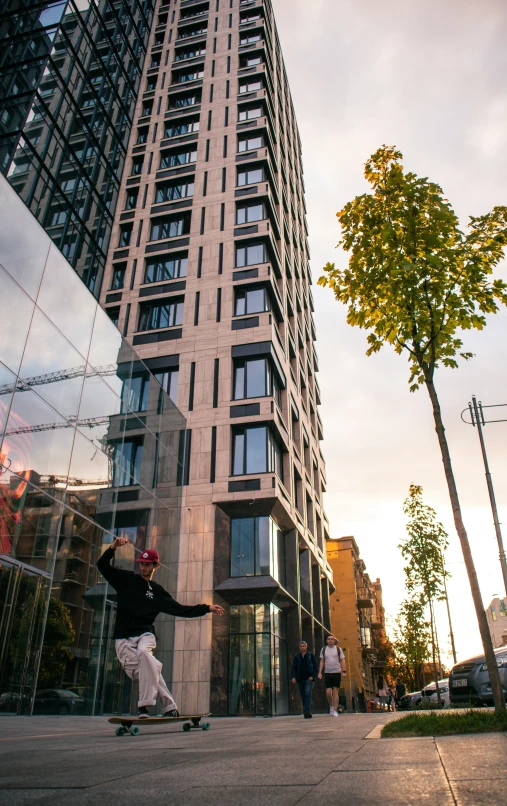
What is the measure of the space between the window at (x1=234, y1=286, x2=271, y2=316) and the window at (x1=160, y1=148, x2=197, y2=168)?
11289mm

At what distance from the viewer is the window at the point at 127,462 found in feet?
→ 55.0

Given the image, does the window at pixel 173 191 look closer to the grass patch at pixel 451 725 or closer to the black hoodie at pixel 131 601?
the black hoodie at pixel 131 601

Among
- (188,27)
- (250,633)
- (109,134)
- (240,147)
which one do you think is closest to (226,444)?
(250,633)

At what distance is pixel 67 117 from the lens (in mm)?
21000

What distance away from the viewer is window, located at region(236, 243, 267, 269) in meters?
28.9

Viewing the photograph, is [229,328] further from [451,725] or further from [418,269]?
[451,725]

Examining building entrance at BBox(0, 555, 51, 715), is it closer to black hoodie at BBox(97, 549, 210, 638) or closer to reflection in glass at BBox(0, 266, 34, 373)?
reflection in glass at BBox(0, 266, 34, 373)

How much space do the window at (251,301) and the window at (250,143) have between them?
10769 mm

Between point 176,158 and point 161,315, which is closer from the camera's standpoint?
point 161,315

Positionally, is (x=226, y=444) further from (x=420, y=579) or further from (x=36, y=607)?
(x=36, y=607)

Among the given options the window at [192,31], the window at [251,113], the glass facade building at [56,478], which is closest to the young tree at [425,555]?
the glass facade building at [56,478]

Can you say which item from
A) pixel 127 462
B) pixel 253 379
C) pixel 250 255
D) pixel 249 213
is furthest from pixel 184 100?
pixel 127 462

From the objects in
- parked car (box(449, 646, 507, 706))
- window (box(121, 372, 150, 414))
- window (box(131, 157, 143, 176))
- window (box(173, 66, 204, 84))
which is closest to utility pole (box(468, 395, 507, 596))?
parked car (box(449, 646, 507, 706))

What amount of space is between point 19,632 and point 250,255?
2225cm
